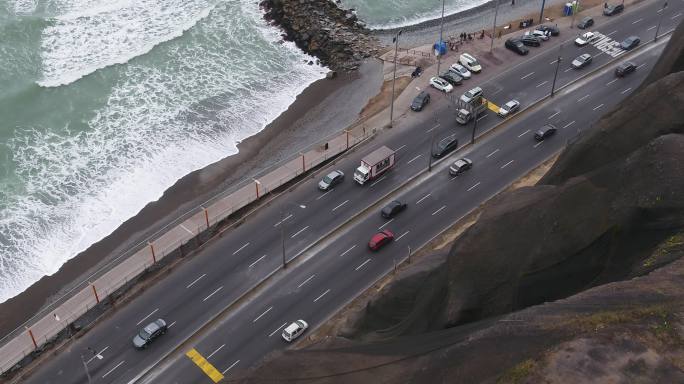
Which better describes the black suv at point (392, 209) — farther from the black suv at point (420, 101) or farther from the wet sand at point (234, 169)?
the wet sand at point (234, 169)

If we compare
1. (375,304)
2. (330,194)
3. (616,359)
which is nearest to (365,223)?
(330,194)

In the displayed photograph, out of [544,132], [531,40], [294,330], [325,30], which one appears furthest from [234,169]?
[531,40]

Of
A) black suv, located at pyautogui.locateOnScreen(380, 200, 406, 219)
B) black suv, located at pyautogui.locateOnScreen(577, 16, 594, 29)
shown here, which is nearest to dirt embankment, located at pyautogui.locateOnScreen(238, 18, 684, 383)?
black suv, located at pyautogui.locateOnScreen(380, 200, 406, 219)

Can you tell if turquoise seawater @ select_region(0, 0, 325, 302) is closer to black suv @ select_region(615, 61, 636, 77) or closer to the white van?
the white van

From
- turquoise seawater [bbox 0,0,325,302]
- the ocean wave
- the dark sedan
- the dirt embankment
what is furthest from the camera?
the ocean wave

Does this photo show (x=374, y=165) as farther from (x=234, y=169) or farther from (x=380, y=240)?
(x=234, y=169)
